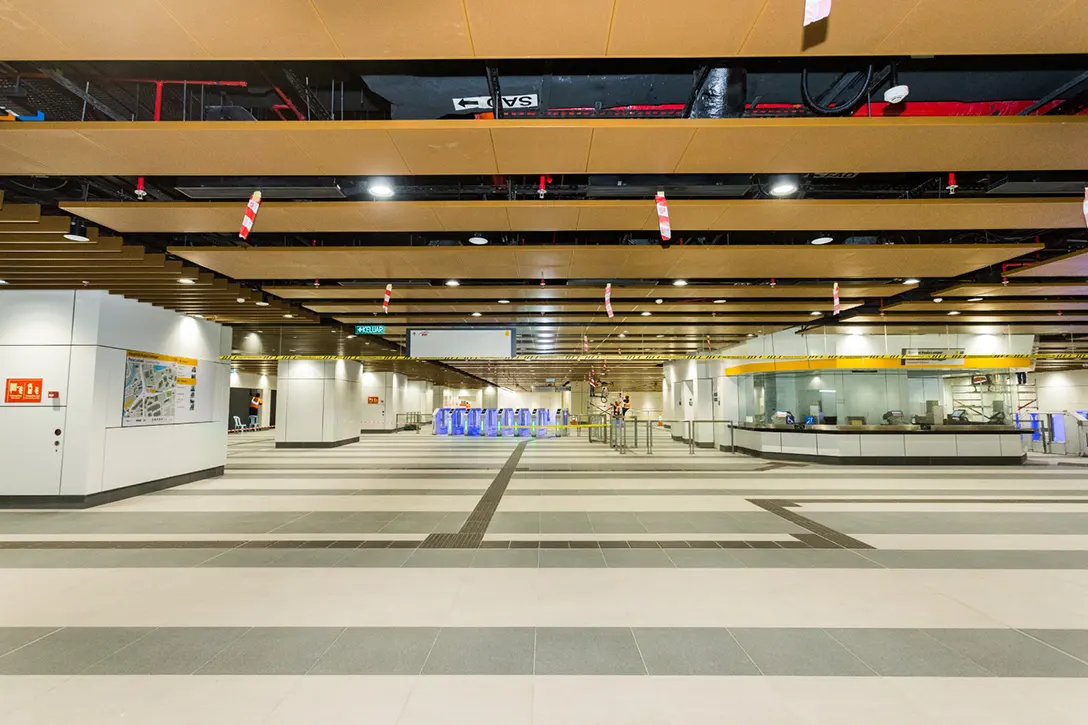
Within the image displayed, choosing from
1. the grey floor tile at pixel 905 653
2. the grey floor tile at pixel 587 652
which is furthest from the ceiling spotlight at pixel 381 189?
the grey floor tile at pixel 905 653

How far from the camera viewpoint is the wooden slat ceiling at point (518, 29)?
2781mm

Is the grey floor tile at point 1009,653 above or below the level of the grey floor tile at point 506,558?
above

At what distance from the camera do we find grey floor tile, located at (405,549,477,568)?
457 cm

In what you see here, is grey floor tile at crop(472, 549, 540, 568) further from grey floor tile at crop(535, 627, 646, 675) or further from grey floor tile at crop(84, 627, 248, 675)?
grey floor tile at crop(84, 627, 248, 675)

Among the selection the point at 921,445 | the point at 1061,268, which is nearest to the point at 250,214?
the point at 1061,268

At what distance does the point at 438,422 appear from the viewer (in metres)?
27.0

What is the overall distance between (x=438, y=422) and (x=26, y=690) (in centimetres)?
2466

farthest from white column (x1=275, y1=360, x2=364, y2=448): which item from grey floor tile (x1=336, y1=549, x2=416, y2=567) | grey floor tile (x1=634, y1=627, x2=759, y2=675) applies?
grey floor tile (x1=634, y1=627, x2=759, y2=675)

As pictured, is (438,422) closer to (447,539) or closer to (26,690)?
(447,539)

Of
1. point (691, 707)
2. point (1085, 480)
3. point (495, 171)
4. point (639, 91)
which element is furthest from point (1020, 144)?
point (1085, 480)

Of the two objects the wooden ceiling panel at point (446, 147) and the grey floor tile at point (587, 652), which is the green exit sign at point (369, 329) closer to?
the wooden ceiling panel at point (446, 147)

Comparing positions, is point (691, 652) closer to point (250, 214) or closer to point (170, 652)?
point (170, 652)

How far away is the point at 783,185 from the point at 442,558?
4.99m

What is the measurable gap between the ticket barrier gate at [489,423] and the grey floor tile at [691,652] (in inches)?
894
